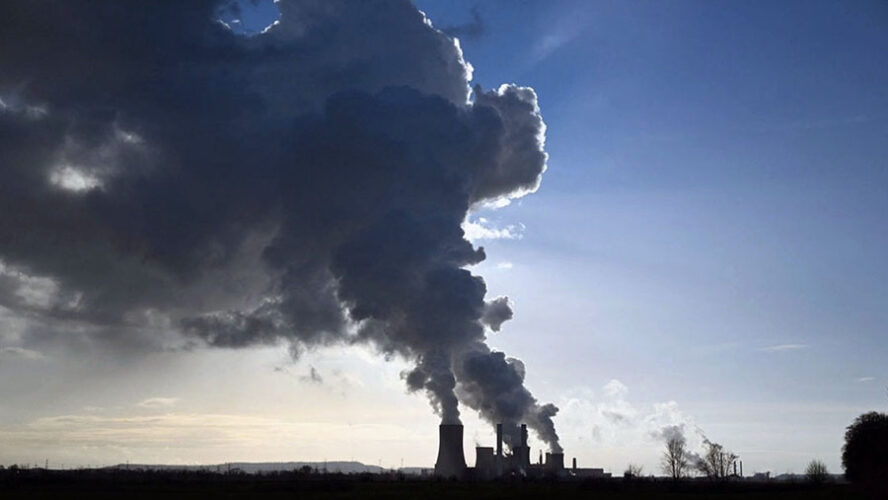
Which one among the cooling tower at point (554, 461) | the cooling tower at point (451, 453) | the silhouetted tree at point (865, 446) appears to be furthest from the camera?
the cooling tower at point (554, 461)

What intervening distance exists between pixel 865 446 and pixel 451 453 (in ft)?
181

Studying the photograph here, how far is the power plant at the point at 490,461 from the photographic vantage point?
137000mm

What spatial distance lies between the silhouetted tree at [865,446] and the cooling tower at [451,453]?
51595 mm

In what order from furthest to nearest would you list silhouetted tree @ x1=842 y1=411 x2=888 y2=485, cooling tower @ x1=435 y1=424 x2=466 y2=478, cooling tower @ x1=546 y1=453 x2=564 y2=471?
cooling tower @ x1=546 y1=453 x2=564 y2=471, cooling tower @ x1=435 y1=424 x2=466 y2=478, silhouetted tree @ x1=842 y1=411 x2=888 y2=485

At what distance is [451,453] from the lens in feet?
455

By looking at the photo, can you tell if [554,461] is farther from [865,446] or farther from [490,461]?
[865,446]

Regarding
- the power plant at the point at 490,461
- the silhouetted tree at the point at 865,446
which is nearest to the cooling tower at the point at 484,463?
the power plant at the point at 490,461

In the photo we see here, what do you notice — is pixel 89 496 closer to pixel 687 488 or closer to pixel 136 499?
pixel 136 499

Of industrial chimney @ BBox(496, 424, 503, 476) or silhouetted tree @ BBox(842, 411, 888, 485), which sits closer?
silhouetted tree @ BBox(842, 411, 888, 485)

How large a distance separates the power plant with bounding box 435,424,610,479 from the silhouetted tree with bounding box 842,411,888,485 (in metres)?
43.6

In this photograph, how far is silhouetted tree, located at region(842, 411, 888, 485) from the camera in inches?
4520

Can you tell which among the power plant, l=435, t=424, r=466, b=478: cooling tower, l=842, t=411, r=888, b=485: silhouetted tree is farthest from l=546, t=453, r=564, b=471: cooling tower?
l=842, t=411, r=888, b=485: silhouetted tree

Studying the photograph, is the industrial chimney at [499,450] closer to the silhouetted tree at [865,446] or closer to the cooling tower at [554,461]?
the cooling tower at [554,461]

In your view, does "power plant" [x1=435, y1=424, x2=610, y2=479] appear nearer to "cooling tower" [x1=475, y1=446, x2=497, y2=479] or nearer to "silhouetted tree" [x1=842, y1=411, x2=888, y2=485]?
"cooling tower" [x1=475, y1=446, x2=497, y2=479]
